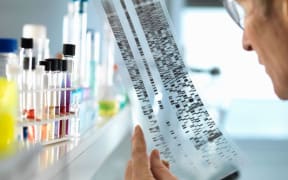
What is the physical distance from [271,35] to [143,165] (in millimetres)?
293

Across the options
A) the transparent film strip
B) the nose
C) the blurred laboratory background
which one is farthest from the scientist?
the blurred laboratory background

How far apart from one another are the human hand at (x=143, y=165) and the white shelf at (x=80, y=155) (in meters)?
0.12

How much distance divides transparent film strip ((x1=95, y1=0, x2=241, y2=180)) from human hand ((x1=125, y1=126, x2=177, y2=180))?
0.07 m

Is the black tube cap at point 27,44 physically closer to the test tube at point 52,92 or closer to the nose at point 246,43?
the test tube at point 52,92

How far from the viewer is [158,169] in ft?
2.75

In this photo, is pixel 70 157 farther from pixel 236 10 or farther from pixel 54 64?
pixel 236 10

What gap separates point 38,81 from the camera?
3.05ft

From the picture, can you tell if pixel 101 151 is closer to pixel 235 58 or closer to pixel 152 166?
pixel 152 166

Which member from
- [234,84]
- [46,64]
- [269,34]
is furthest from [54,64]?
[234,84]

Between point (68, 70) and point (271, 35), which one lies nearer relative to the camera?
point (271, 35)

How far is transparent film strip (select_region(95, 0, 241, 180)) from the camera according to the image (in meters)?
0.92

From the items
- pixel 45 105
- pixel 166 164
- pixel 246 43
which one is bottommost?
pixel 166 164

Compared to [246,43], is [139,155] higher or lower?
lower

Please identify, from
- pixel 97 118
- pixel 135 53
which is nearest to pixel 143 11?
pixel 135 53
